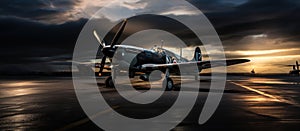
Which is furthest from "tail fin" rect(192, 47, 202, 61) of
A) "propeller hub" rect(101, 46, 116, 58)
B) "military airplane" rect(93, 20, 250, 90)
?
"propeller hub" rect(101, 46, 116, 58)

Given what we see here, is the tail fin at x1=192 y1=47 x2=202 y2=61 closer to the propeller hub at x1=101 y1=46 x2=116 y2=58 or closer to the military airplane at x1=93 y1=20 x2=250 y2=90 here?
the military airplane at x1=93 y1=20 x2=250 y2=90

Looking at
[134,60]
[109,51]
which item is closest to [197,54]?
[134,60]

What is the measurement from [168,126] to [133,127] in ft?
2.35

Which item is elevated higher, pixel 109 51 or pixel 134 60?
pixel 109 51

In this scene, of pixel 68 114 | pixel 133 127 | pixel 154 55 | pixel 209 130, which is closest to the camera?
Answer: pixel 209 130

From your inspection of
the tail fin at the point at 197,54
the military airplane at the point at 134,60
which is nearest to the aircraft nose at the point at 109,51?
the military airplane at the point at 134,60

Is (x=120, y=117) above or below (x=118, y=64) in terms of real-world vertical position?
below

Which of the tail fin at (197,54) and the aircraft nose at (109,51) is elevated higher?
the tail fin at (197,54)

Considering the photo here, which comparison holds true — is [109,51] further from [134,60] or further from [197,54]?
[197,54]

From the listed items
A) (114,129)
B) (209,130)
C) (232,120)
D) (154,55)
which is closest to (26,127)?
(114,129)

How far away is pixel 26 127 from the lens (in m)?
5.51

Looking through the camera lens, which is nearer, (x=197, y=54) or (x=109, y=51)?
(x=109, y=51)

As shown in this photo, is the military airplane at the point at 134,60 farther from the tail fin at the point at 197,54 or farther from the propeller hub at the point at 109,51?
the tail fin at the point at 197,54

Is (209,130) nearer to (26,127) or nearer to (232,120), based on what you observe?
(232,120)
